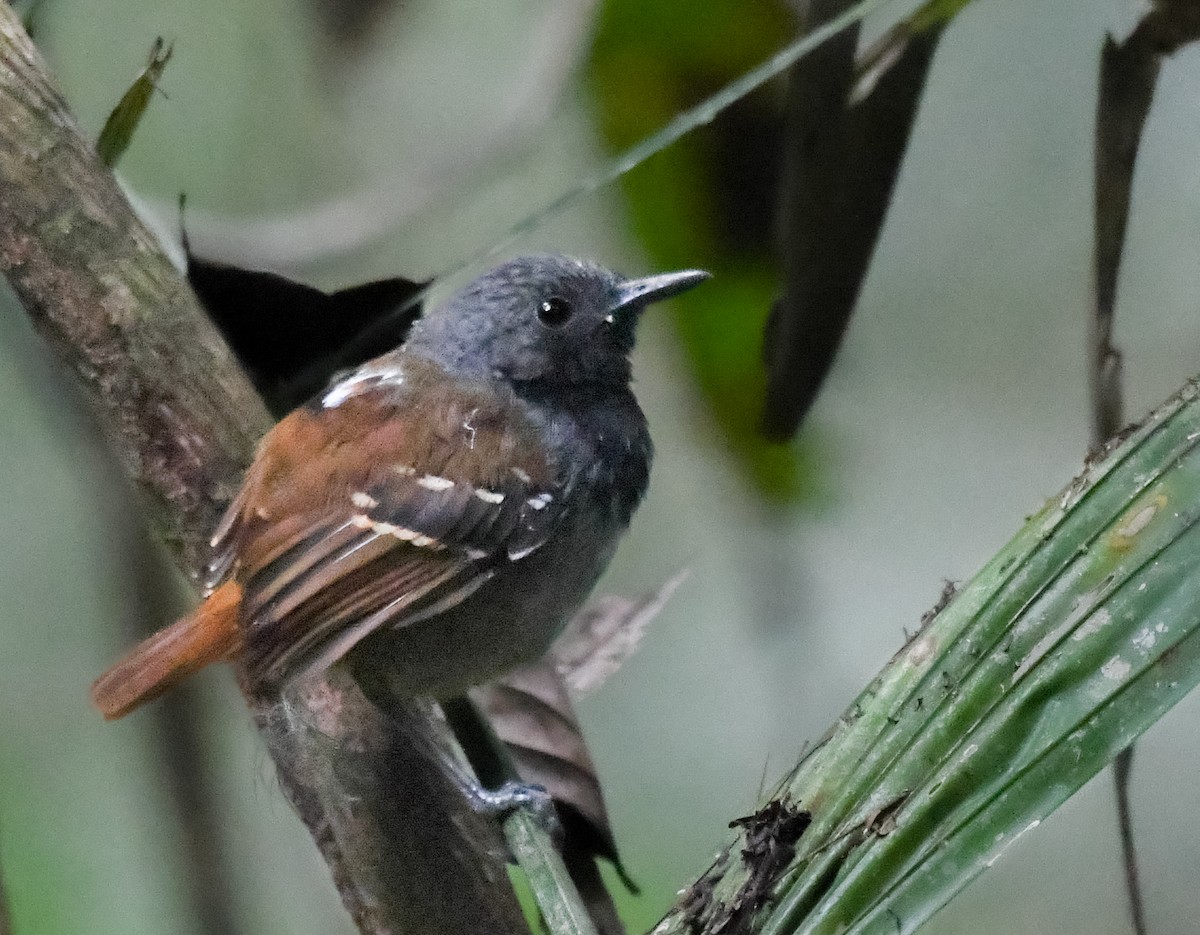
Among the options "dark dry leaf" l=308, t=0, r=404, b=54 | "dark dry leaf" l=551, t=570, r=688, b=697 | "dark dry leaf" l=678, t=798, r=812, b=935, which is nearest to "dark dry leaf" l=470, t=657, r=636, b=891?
"dark dry leaf" l=551, t=570, r=688, b=697

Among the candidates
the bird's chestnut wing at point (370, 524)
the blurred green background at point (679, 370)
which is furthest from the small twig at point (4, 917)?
the bird's chestnut wing at point (370, 524)

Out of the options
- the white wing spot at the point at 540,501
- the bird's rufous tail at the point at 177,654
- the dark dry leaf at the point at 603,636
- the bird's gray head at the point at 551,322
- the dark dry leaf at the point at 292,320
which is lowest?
the dark dry leaf at the point at 603,636

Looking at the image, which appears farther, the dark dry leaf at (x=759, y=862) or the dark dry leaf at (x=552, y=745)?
the dark dry leaf at (x=552, y=745)

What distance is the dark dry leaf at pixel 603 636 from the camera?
206 centimetres

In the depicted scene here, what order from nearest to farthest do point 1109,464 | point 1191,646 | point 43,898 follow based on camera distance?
point 1191,646, point 1109,464, point 43,898

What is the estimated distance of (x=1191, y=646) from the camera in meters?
0.78

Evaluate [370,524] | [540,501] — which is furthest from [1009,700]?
[370,524]

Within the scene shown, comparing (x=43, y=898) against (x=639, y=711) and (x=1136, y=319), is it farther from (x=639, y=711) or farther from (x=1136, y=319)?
(x=1136, y=319)

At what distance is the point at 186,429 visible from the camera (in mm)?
1520

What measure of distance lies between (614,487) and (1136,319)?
100cm

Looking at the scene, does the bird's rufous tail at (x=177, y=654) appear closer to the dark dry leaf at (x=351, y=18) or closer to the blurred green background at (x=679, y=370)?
the blurred green background at (x=679, y=370)

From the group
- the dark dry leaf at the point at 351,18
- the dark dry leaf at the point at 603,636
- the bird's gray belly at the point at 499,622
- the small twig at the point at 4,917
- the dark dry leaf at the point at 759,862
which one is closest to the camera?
the dark dry leaf at the point at 759,862

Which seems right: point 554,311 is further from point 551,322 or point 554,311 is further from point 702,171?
point 702,171

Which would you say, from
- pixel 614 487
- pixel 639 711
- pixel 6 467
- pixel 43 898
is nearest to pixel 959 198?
pixel 614 487
